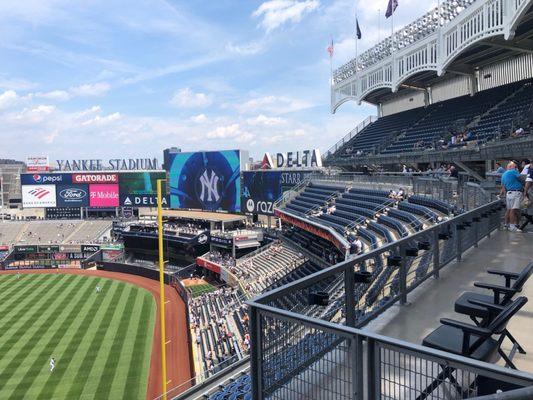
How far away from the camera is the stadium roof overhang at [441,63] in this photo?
19.9 metres

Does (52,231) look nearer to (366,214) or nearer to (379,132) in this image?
(379,132)

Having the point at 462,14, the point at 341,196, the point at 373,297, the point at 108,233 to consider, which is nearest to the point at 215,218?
the point at 108,233

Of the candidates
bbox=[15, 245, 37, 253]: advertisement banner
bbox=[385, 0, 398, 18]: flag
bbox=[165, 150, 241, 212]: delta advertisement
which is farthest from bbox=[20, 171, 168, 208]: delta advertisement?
bbox=[385, 0, 398, 18]: flag

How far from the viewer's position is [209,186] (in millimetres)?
48125

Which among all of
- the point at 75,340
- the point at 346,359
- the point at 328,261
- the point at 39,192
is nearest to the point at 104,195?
the point at 39,192

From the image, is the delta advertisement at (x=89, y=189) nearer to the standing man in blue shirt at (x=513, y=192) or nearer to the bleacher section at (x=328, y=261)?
the bleacher section at (x=328, y=261)

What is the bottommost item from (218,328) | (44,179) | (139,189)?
(218,328)

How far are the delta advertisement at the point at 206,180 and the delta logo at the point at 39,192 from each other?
1868 cm

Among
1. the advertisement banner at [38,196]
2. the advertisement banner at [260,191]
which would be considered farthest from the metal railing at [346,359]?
the advertisement banner at [38,196]

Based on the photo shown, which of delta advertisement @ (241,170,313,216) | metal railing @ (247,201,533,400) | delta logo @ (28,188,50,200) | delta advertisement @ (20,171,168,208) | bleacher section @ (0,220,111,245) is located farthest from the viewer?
delta logo @ (28,188,50,200)

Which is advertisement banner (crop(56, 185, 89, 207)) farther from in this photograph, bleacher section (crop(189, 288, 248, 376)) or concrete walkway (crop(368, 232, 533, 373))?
concrete walkway (crop(368, 232, 533, 373))

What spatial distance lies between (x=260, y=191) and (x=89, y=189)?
2617cm

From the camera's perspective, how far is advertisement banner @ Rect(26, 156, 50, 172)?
60.2 metres

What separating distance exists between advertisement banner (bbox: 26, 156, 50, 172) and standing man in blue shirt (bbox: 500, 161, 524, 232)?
64.5 m
